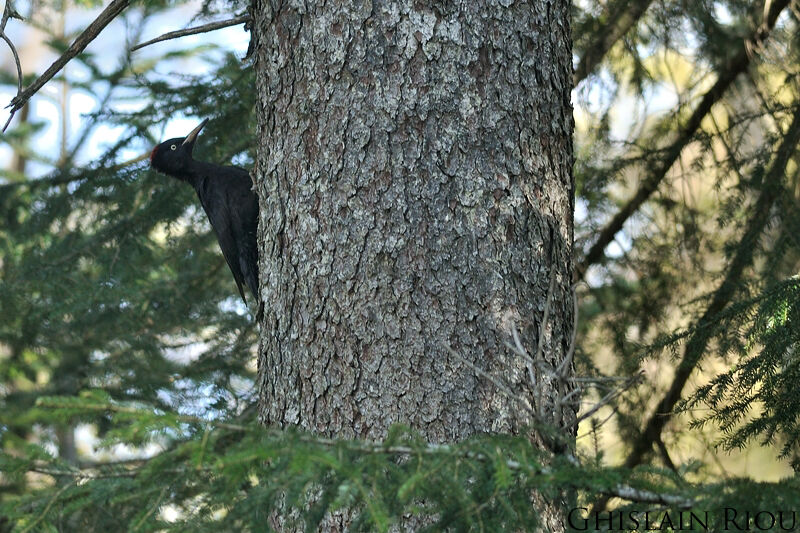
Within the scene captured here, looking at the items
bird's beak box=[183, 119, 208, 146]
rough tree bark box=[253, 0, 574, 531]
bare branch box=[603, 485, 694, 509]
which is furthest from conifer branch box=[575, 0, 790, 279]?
bare branch box=[603, 485, 694, 509]

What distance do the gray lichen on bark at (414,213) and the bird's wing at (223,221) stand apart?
5.57ft

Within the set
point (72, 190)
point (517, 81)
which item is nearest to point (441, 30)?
point (517, 81)

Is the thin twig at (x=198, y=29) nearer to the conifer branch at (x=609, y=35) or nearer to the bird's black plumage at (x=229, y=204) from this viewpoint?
the bird's black plumage at (x=229, y=204)

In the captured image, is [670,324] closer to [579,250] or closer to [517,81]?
[579,250]

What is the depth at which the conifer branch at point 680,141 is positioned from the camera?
441 centimetres

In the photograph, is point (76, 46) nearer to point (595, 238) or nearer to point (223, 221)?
point (223, 221)

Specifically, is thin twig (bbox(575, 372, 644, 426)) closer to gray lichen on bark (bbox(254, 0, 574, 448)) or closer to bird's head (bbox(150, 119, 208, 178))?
gray lichen on bark (bbox(254, 0, 574, 448))

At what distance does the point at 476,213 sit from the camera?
97.8 inches

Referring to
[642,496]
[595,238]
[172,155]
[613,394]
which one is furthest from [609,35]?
[642,496]

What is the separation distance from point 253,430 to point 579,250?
3189 millimetres

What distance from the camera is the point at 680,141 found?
442cm

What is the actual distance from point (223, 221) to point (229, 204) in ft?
0.34

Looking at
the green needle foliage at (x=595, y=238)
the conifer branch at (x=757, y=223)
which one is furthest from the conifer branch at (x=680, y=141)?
the conifer branch at (x=757, y=223)

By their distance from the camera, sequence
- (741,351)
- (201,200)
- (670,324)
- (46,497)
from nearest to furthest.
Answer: (46,497) → (741,351) → (201,200) → (670,324)
